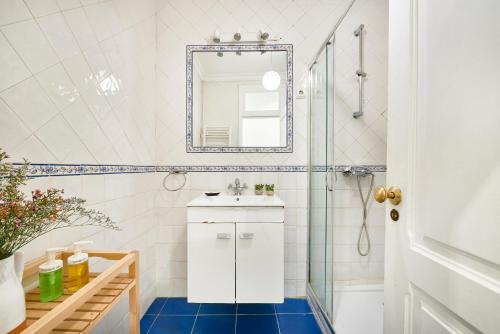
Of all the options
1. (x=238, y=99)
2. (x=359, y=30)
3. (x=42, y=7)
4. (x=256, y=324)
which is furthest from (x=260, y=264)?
(x=359, y=30)

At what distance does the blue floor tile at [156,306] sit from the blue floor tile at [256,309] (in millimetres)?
637

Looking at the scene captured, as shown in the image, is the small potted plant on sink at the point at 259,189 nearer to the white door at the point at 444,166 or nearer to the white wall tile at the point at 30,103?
the white door at the point at 444,166

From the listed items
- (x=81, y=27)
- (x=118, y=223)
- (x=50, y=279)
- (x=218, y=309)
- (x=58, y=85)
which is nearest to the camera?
(x=50, y=279)

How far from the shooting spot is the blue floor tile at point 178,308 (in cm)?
171

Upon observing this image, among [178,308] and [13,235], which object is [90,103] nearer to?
[13,235]

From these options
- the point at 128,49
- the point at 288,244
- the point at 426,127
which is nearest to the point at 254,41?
the point at 128,49

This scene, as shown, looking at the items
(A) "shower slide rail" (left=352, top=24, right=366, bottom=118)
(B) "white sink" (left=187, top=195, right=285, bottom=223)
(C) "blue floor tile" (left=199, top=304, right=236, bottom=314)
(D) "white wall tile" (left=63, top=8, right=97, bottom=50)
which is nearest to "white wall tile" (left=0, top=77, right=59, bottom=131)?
(D) "white wall tile" (left=63, top=8, right=97, bottom=50)

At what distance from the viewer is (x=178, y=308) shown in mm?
1764

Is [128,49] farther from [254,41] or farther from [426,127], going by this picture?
[426,127]

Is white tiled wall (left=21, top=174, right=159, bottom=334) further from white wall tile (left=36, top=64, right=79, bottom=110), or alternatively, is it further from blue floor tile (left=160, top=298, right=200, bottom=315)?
white wall tile (left=36, top=64, right=79, bottom=110)

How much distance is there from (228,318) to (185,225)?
78 centimetres

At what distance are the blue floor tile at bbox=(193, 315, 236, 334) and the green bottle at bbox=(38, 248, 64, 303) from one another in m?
1.12

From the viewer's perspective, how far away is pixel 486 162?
49 cm

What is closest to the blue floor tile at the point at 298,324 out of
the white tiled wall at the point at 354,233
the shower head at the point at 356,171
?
the white tiled wall at the point at 354,233
